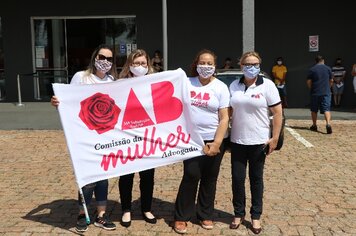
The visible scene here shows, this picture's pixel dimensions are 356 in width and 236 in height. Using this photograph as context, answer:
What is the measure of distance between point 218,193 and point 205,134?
170cm

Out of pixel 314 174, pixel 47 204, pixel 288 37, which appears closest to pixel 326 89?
pixel 314 174

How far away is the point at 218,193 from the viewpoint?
616 centimetres

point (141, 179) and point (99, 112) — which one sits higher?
point (99, 112)

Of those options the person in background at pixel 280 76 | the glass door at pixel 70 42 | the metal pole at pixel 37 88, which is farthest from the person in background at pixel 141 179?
the metal pole at pixel 37 88

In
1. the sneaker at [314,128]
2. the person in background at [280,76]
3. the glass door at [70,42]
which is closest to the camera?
the sneaker at [314,128]

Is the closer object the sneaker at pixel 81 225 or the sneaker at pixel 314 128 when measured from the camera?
the sneaker at pixel 81 225

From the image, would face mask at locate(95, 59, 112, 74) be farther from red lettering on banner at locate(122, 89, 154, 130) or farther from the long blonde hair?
red lettering on banner at locate(122, 89, 154, 130)

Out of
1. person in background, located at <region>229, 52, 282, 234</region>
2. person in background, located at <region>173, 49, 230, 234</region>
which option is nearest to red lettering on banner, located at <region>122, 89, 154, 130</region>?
person in background, located at <region>173, 49, 230, 234</region>

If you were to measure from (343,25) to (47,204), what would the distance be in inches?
508

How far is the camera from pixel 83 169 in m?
4.65

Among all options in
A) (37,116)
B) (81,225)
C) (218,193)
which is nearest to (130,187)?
(81,225)

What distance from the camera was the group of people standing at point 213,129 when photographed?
4.61 m

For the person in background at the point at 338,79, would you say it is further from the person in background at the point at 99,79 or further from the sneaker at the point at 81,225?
the sneaker at the point at 81,225

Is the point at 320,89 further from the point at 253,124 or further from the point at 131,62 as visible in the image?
the point at 131,62
